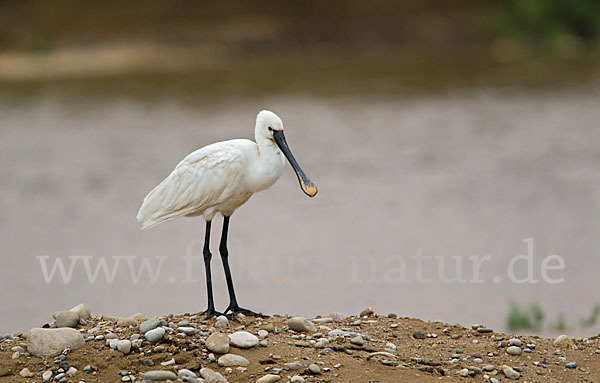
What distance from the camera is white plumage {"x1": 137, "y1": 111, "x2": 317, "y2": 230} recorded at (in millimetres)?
6234

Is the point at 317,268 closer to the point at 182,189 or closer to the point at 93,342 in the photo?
the point at 182,189

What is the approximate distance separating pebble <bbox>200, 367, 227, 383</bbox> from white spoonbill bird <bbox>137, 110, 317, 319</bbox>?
1.09 metres

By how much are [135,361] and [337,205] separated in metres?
7.98

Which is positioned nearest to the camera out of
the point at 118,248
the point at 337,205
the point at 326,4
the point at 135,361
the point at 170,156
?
the point at 135,361

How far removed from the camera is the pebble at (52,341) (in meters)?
5.37

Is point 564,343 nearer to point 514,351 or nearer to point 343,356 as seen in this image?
point 514,351

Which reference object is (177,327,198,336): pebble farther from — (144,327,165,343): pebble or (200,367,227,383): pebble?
(200,367,227,383): pebble

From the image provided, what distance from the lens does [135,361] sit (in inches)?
207

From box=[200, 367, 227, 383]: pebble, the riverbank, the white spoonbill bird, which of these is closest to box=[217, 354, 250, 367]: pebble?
the riverbank

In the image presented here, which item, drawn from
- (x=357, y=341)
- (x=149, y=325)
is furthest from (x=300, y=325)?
(x=149, y=325)

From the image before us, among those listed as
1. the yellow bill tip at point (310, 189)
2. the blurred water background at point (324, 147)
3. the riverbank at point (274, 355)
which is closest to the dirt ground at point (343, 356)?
the riverbank at point (274, 355)

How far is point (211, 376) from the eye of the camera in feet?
16.6

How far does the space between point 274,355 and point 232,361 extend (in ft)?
0.82

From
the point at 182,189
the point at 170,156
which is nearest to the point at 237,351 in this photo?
the point at 182,189
